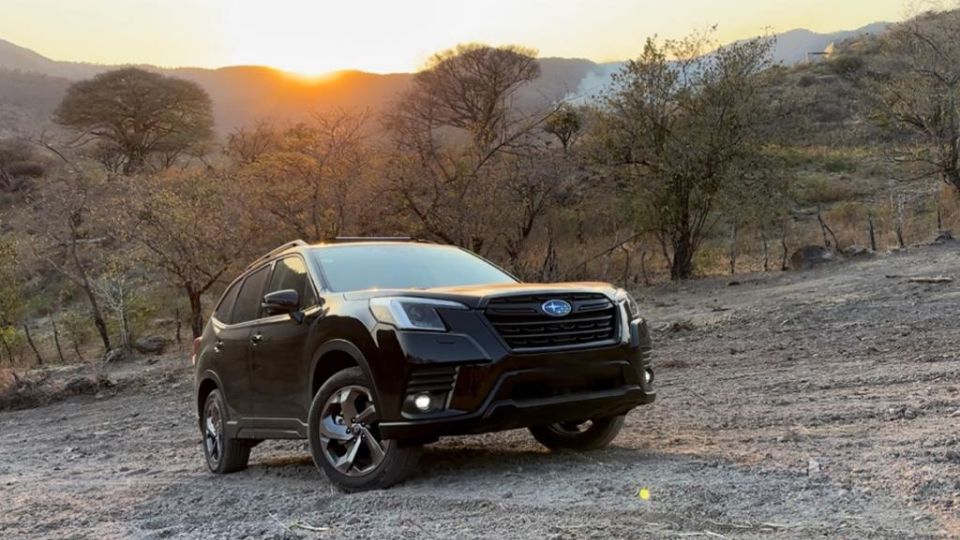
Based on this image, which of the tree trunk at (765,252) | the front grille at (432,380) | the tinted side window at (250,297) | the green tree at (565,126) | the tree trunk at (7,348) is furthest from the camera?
the green tree at (565,126)

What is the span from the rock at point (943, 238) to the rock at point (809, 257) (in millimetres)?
2418

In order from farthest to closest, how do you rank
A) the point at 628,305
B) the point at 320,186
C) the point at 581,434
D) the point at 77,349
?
the point at 77,349
the point at 320,186
the point at 581,434
the point at 628,305

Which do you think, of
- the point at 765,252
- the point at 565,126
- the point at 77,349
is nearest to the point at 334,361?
the point at 765,252

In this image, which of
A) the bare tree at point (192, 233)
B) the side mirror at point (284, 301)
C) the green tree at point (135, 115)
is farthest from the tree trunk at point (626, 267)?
the green tree at point (135, 115)

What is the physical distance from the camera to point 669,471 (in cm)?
498

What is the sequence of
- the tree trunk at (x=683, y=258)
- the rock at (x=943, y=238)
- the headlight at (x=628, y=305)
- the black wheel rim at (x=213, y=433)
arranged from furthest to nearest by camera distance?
the tree trunk at (x=683, y=258)
the rock at (x=943, y=238)
the black wheel rim at (x=213, y=433)
the headlight at (x=628, y=305)

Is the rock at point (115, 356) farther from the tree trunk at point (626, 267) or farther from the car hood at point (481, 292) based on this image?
the car hood at point (481, 292)

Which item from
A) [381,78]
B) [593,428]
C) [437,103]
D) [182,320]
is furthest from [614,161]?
[381,78]

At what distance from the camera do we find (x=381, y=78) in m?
121

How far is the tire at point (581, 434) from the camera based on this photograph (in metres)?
6.06

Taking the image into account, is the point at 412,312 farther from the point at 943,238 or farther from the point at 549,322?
the point at 943,238

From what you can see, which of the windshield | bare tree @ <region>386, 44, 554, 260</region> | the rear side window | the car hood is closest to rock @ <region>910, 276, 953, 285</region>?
bare tree @ <region>386, 44, 554, 260</region>

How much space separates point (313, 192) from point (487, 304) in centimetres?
1394

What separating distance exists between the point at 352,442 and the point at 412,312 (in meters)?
0.99
